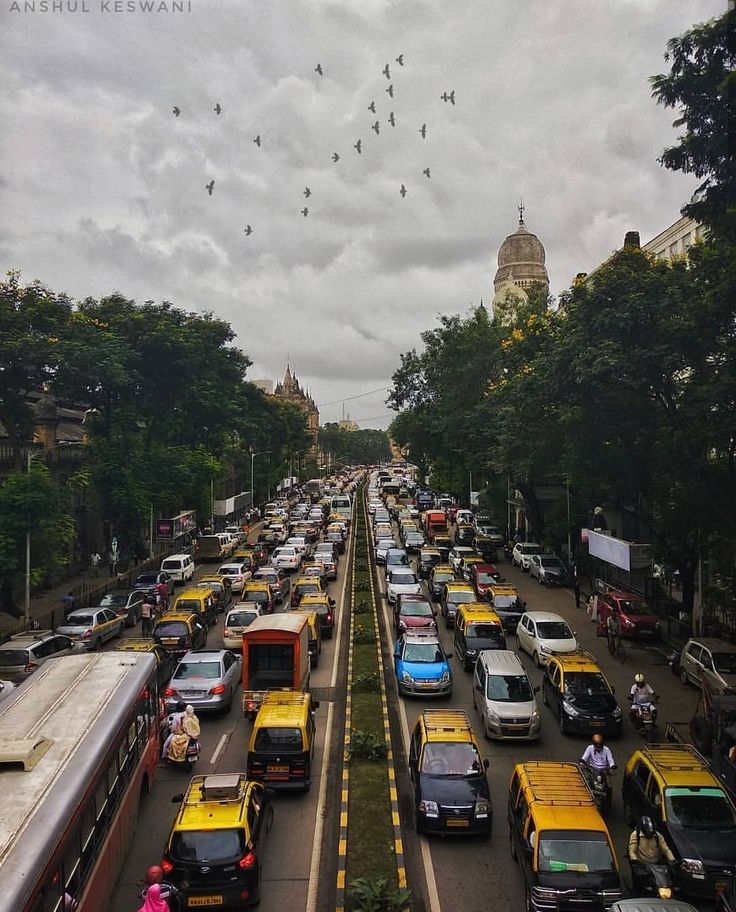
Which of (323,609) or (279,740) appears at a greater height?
(279,740)

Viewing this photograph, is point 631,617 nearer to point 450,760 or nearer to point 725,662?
point 725,662

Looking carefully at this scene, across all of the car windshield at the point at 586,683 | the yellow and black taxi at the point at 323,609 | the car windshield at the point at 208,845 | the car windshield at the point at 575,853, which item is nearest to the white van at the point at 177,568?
the yellow and black taxi at the point at 323,609

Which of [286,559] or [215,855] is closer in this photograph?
[215,855]

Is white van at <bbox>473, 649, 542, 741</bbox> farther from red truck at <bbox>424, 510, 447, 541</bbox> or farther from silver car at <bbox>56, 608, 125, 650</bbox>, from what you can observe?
red truck at <bbox>424, 510, 447, 541</bbox>

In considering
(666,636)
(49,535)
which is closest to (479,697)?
(666,636)

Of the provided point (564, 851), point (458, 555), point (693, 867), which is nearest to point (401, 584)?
point (458, 555)

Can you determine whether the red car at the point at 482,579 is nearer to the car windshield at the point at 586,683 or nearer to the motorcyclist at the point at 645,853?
the car windshield at the point at 586,683
